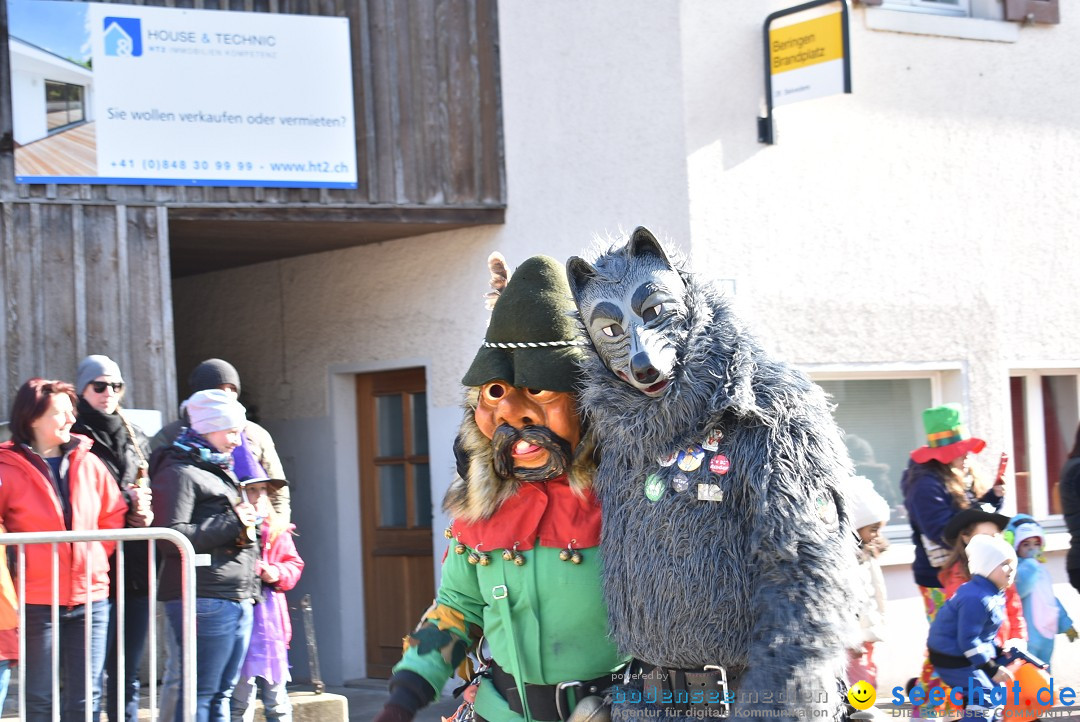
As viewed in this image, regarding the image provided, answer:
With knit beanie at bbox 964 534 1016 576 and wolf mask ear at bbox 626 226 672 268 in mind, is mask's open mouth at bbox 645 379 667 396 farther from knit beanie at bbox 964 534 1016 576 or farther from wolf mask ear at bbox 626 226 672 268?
knit beanie at bbox 964 534 1016 576

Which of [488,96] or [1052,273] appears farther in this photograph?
[1052,273]

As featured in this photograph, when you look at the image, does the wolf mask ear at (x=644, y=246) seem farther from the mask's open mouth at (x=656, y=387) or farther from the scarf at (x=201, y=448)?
the scarf at (x=201, y=448)

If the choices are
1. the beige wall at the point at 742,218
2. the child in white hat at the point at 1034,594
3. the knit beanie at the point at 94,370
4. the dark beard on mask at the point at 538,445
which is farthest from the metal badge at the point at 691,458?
the beige wall at the point at 742,218

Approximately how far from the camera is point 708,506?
9.37 feet

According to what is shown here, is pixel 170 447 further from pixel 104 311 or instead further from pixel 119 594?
pixel 104 311

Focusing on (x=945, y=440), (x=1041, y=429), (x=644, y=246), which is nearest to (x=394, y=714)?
(x=644, y=246)

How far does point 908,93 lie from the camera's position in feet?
27.1

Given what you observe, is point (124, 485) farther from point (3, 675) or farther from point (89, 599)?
point (3, 675)

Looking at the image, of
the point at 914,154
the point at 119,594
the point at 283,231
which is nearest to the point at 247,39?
the point at 283,231

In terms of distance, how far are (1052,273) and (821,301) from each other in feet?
6.05

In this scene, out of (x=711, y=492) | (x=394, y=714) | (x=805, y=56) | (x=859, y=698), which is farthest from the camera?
(x=805, y=56)

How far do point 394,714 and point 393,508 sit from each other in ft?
19.7

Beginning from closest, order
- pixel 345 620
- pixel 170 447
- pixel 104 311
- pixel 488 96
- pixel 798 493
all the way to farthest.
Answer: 1. pixel 798 493
2. pixel 170 447
3. pixel 104 311
4. pixel 488 96
5. pixel 345 620

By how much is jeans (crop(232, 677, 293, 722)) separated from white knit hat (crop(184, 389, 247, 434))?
Answer: 45.2 inches
